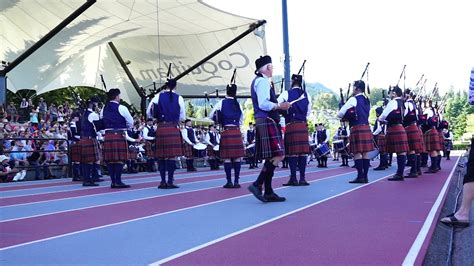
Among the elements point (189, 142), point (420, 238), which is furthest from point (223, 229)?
point (189, 142)

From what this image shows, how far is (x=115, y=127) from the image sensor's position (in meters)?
7.81

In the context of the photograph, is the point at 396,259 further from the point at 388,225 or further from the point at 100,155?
the point at 100,155

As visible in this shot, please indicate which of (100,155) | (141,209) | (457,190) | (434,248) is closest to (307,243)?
(434,248)

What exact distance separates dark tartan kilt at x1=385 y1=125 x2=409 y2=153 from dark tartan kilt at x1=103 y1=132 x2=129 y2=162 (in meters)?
4.44

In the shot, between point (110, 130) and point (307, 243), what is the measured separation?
17.1ft

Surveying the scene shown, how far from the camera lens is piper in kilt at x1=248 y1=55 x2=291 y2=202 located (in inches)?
214

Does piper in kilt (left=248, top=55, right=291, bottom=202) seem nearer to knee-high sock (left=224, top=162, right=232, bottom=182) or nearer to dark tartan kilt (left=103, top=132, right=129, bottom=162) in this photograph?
knee-high sock (left=224, top=162, right=232, bottom=182)

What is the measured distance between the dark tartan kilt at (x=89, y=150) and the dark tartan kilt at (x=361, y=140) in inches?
173

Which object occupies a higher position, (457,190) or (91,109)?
(91,109)

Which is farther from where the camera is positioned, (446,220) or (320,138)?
(320,138)

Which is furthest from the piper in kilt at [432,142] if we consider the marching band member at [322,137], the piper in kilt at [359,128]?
the marching band member at [322,137]

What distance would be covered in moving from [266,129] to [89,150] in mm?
4364

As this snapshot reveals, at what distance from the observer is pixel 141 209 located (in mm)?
5133

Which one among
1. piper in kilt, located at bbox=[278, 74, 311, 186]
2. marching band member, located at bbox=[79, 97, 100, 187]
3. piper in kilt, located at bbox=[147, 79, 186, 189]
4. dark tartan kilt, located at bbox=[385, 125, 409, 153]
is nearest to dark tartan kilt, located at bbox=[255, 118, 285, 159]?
piper in kilt, located at bbox=[278, 74, 311, 186]
